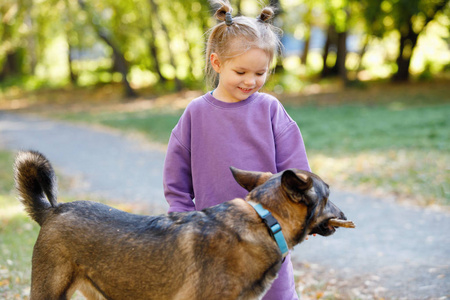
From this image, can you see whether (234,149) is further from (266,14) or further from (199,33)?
(199,33)

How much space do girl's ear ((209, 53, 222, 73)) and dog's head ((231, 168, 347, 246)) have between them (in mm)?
972

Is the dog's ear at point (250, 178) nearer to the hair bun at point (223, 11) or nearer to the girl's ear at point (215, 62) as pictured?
the girl's ear at point (215, 62)

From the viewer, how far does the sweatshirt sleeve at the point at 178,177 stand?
3486 mm

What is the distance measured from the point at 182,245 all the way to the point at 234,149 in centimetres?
87

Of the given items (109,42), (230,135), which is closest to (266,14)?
(230,135)

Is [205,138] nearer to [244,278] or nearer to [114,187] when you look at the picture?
[244,278]

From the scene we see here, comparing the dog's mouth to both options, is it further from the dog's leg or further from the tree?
the tree

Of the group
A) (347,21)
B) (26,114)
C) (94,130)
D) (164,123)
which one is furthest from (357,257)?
(26,114)

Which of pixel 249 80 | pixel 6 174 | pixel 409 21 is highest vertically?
pixel 409 21

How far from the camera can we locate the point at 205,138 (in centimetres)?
346

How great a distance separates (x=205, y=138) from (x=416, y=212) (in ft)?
20.0

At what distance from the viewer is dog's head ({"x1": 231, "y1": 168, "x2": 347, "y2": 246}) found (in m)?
2.67

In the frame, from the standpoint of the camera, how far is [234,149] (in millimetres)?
3398

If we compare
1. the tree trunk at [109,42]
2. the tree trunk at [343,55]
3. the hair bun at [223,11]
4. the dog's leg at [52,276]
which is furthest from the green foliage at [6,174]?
the tree trunk at [343,55]
